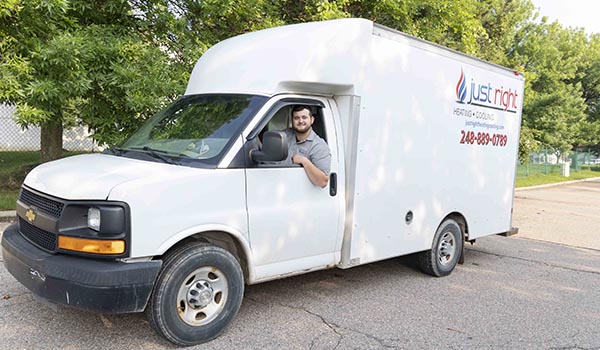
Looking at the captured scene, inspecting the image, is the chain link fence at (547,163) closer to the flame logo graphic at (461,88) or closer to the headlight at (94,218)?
the flame logo graphic at (461,88)

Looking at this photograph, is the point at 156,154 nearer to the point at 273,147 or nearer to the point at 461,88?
the point at 273,147

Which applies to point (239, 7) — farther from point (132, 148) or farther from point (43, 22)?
point (132, 148)

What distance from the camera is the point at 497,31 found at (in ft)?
75.6

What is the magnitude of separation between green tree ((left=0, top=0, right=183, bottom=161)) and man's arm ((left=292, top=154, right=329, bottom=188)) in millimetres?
3643

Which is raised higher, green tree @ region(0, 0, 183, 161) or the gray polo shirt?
green tree @ region(0, 0, 183, 161)

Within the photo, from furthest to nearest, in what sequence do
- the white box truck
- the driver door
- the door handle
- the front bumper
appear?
the door handle → the driver door → the white box truck → the front bumper

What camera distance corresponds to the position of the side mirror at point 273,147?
4020 millimetres

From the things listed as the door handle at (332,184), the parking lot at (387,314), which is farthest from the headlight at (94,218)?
the door handle at (332,184)

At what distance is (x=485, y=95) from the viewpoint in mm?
6562

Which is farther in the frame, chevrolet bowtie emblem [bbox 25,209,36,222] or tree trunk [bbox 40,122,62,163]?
tree trunk [bbox 40,122,62,163]

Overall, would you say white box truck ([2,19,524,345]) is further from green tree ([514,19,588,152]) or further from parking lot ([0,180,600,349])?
green tree ([514,19,588,152])

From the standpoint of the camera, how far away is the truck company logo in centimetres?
615

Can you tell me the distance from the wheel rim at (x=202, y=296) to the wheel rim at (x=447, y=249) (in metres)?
3.26

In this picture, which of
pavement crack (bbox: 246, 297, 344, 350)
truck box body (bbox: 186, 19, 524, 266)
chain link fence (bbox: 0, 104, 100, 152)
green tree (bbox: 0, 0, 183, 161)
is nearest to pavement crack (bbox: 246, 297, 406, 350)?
pavement crack (bbox: 246, 297, 344, 350)
